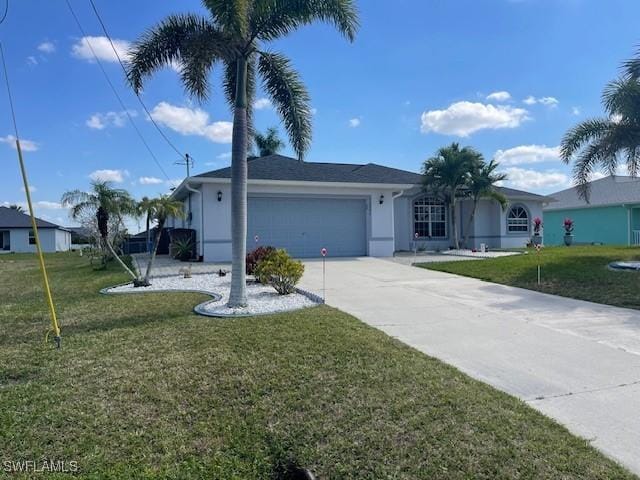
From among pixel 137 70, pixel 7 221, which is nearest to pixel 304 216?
pixel 137 70

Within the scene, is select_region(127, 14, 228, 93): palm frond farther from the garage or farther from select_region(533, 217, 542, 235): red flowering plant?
select_region(533, 217, 542, 235): red flowering plant

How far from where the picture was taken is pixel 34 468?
3.19 m

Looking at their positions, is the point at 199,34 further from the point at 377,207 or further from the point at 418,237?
the point at 418,237

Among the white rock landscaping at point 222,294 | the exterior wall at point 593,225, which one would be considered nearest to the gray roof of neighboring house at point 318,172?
the white rock landscaping at point 222,294

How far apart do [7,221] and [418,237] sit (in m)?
39.0

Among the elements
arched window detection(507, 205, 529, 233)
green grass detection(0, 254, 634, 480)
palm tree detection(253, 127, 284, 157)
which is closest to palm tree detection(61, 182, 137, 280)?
green grass detection(0, 254, 634, 480)

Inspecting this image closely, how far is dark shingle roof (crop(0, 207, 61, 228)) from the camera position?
40469 mm

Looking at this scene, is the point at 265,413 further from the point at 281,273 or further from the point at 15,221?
the point at 15,221

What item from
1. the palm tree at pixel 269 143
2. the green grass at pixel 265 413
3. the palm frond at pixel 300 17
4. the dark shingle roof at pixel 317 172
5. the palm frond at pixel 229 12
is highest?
the palm tree at pixel 269 143

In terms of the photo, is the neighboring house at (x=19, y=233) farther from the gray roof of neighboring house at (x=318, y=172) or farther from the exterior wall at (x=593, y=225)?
the exterior wall at (x=593, y=225)

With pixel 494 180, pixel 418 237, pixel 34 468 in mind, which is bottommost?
pixel 34 468

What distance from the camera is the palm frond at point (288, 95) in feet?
31.3

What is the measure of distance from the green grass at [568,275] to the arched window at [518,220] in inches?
396

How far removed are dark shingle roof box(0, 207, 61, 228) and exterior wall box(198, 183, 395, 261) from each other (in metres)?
30.7
